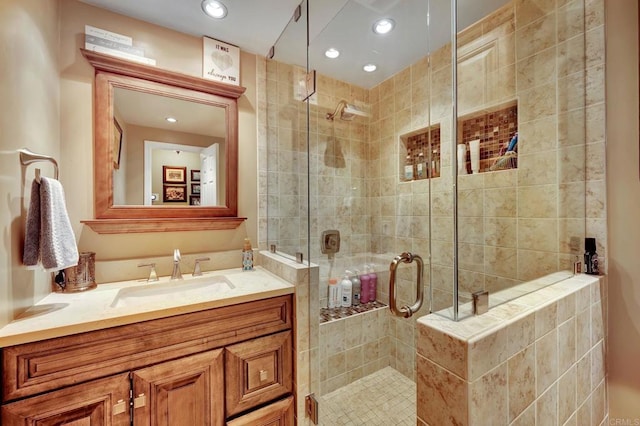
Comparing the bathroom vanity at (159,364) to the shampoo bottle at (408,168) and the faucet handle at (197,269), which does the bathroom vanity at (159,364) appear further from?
the shampoo bottle at (408,168)

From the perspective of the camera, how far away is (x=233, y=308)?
1.16 m

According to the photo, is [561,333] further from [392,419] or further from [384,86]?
[384,86]

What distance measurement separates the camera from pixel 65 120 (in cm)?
129

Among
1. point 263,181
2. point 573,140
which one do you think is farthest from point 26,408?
point 573,140

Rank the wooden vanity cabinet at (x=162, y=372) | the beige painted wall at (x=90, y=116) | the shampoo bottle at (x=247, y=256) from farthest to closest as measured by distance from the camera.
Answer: the shampoo bottle at (x=247, y=256), the beige painted wall at (x=90, y=116), the wooden vanity cabinet at (x=162, y=372)

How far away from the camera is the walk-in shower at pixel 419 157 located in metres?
1.29

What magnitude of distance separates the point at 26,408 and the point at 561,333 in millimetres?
1852

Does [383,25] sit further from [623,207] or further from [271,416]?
[271,416]

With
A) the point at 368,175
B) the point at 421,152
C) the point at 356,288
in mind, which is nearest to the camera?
the point at 421,152

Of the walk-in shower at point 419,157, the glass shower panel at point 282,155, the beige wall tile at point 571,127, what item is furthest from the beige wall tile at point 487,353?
the glass shower panel at point 282,155

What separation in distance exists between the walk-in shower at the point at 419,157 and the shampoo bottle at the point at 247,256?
160 millimetres

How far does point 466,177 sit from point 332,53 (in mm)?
1312

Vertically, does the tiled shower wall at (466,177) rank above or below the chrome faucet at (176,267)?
above

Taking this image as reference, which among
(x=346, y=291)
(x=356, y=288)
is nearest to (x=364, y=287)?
(x=356, y=288)
